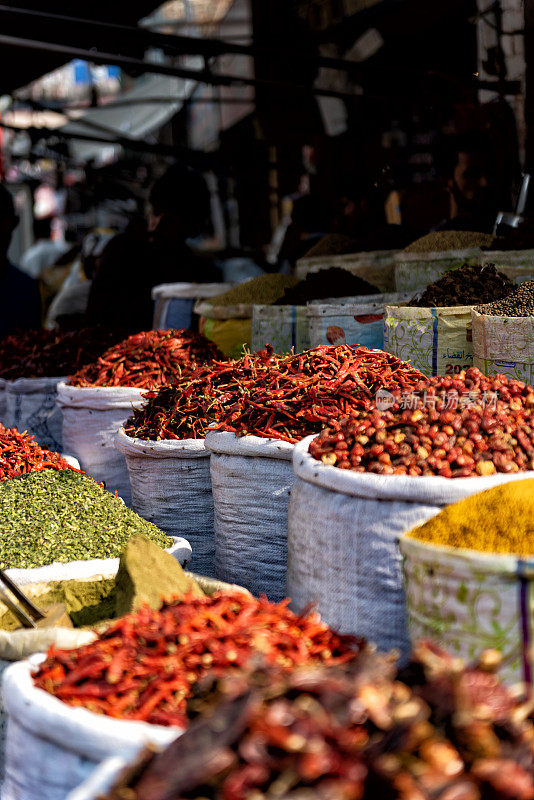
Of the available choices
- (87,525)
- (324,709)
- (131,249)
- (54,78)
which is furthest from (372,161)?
(54,78)

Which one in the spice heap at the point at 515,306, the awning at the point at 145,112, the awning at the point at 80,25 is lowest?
the spice heap at the point at 515,306

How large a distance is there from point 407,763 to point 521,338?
156cm

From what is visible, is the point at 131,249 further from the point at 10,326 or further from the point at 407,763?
the point at 407,763

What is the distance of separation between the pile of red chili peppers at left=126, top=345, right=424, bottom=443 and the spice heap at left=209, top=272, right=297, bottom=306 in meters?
0.93

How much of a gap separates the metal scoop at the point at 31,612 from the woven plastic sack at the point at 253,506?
24.0 inches

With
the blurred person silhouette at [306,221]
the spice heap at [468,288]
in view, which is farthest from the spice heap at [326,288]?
the blurred person silhouette at [306,221]

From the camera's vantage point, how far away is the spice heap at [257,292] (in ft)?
12.2

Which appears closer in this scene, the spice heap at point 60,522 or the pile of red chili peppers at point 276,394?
the spice heap at point 60,522

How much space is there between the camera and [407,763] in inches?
39.1

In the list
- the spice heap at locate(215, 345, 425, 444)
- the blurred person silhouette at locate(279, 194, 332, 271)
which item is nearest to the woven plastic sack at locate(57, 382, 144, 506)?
the spice heap at locate(215, 345, 425, 444)

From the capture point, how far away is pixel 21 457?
9.07ft

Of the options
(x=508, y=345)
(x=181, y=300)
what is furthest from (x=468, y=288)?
(x=181, y=300)

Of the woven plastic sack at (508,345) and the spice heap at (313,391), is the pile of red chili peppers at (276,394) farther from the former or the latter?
the woven plastic sack at (508,345)

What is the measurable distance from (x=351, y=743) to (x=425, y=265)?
2655mm
